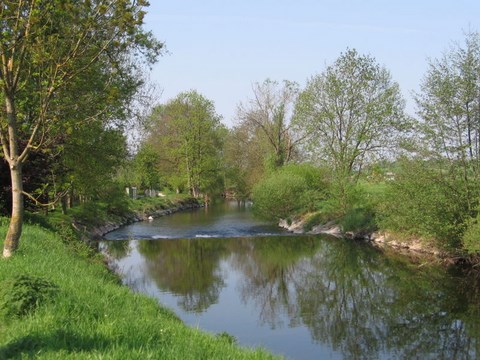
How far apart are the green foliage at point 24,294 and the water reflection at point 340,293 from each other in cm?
662

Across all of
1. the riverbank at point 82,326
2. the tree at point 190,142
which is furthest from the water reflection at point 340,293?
the tree at point 190,142

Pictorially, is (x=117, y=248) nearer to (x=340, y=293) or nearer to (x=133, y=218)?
(x=340, y=293)

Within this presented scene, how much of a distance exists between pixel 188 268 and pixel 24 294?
52.9ft

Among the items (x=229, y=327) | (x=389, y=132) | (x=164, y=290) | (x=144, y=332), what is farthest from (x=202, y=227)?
(x=144, y=332)

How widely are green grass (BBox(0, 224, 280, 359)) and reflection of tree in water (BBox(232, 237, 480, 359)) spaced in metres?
6.26

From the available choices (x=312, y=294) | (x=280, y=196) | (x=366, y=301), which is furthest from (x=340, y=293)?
(x=280, y=196)

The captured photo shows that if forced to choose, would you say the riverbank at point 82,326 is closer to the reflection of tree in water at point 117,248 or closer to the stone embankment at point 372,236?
the reflection of tree in water at point 117,248

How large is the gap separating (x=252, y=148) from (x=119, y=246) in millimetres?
38466

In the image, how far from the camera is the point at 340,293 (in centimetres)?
1930

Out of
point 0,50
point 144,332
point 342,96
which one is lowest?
point 144,332

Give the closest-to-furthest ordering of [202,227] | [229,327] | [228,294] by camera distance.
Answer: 1. [229,327]
2. [228,294]
3. [202,227]

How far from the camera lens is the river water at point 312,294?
13500 millimetres

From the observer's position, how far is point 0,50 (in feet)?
34.8

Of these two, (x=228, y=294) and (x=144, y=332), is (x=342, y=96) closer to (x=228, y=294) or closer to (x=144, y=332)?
(x=228, y=294)
